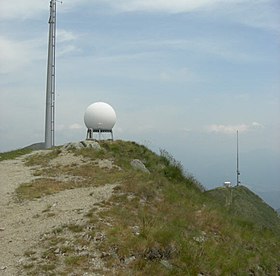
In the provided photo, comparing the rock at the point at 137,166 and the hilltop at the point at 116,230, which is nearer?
the hilltop at the point at 116,230

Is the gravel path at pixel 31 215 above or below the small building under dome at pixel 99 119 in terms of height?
below

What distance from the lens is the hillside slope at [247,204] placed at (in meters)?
22.8

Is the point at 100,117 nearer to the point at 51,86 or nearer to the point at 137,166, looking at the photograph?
the point at 51,86

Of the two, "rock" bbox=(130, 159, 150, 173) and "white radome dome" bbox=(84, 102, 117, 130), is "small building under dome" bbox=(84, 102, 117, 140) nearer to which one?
"white radome dome" bbox=(84, 102, 117, 130)

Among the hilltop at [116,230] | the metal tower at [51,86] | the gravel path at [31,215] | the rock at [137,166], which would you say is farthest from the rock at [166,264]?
the metal tower at [51,86]

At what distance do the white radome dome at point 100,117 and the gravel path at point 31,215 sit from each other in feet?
60.1

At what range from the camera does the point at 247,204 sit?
975 inches

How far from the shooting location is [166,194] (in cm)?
1623

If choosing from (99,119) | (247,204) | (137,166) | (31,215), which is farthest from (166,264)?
(99,119)

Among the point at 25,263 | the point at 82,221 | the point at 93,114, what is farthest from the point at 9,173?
the point at 93,114

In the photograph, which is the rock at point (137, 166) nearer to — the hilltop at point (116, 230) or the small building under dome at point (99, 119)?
the hilltop at point (116, 230)

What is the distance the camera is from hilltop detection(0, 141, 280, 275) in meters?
10.1

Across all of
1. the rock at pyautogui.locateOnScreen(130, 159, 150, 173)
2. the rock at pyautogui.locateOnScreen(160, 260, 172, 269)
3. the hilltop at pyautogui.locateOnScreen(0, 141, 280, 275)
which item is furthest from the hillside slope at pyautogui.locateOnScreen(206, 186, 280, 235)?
the rock at pyautogui.locateOnScreen(160, 260, 172, 269)

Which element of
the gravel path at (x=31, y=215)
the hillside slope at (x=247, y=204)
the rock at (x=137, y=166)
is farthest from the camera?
the hillside slope at (x=247, y=204)
